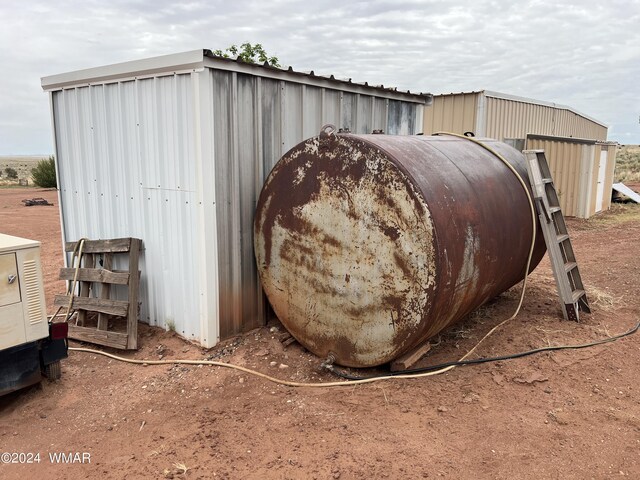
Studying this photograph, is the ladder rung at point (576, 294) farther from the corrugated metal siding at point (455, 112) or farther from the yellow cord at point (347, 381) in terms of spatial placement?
the corrugated metal siding at point (455, 112)

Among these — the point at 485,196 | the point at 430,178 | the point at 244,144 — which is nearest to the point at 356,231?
the point at 430,178

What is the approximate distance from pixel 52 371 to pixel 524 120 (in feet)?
56.0

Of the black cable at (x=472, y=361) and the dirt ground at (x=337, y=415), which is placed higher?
the black cable at (x=472, y=361)

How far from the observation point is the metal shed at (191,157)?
4.87 metres

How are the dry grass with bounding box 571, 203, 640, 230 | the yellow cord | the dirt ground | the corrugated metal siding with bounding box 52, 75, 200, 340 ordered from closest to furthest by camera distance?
the dirt ground < the yellow cord < the corrugated metal siding with bounding box 52, 75, 200, 340 < the dry grass with bounding box 571, 203, 640, 230

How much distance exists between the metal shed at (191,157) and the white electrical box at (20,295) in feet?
4.48

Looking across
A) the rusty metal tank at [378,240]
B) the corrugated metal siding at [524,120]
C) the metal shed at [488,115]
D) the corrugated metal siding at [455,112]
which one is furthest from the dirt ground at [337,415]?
the corrugated metal siding at [524,120]

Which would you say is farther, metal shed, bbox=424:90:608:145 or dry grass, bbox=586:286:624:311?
metal shed, bbox=424:90:608:145

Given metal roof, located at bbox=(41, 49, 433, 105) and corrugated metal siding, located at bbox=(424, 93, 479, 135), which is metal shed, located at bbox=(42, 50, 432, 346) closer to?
metal roof, located at bbox=(41, 49, 433, 105)

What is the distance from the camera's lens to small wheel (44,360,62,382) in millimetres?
4527

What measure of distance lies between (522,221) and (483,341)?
1.32 m

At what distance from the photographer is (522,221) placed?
17.4 feet

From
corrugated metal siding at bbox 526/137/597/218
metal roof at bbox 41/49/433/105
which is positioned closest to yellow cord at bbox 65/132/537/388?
metal roof at bbox 41/49/433/105

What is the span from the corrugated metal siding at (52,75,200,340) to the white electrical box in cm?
134
